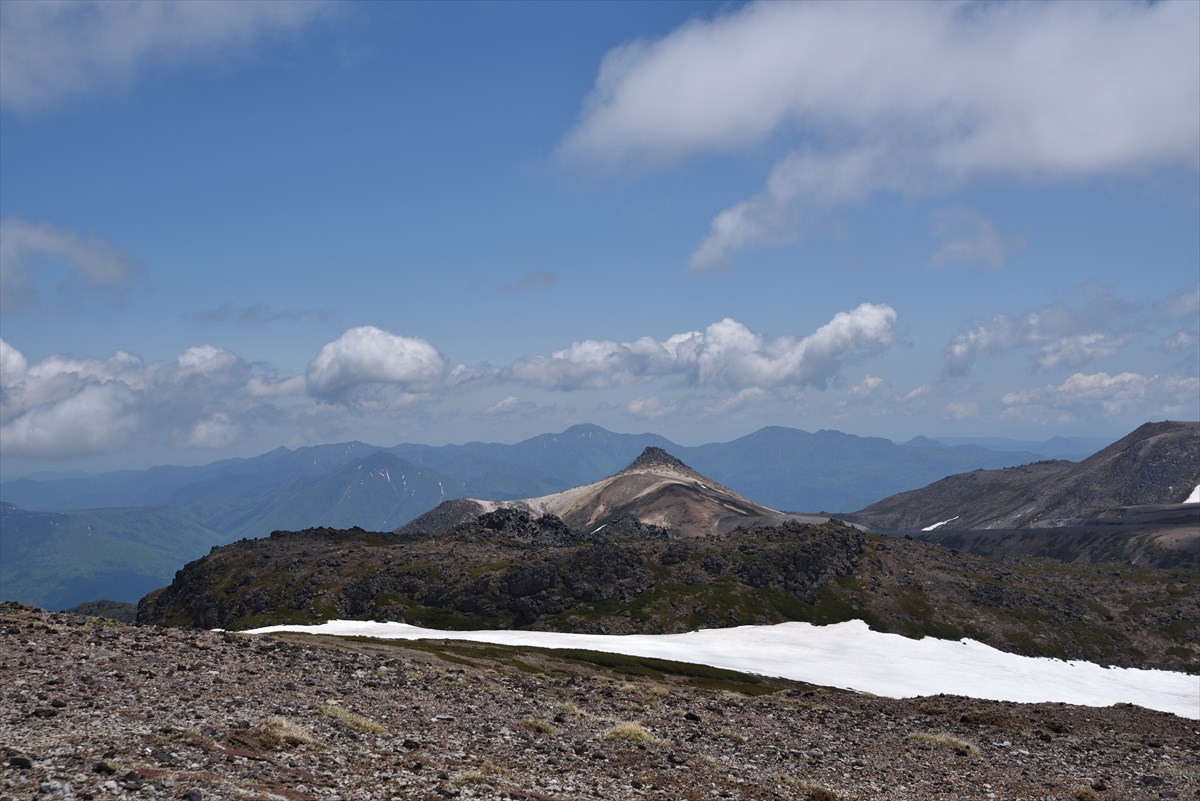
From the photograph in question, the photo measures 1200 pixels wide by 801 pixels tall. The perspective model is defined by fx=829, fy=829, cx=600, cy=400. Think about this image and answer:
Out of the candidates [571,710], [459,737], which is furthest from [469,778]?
[571,710]

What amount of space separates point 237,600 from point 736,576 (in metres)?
97.4

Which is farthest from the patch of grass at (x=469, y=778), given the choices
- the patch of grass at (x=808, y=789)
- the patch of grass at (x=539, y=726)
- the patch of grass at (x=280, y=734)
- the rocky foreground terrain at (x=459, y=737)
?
the patch of grass at (x=808, y=789)

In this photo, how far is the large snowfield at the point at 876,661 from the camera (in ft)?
360

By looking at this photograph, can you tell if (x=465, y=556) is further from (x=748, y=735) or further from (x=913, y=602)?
(x=748, y=735)

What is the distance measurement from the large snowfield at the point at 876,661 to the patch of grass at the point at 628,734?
7130 centimetres

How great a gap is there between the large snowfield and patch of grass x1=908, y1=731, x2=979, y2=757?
61.0m

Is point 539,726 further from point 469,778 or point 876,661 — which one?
point 876,661

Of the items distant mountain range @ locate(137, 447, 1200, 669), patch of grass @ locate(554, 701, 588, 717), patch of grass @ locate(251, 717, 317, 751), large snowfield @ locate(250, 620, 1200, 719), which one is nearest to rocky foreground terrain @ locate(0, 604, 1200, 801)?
patch of grass @ locate(251, 717, 317, 751)

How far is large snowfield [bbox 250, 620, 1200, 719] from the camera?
110 m

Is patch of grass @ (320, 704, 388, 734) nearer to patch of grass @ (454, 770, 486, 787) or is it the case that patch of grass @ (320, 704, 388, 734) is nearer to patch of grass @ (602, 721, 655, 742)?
patch of grass @ (454, 770, 486, 787)

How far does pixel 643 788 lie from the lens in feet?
92.4

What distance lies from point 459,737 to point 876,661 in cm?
10662

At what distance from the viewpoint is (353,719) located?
32.3 m

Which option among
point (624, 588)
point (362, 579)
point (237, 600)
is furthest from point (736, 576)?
point (237, 600)
